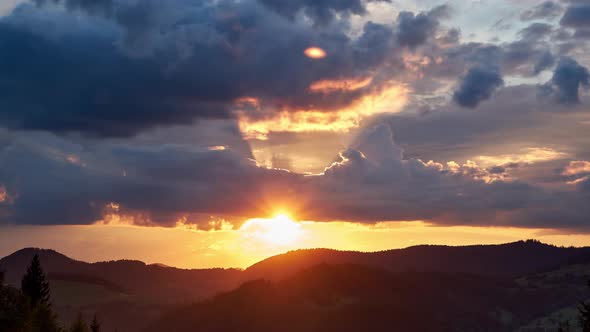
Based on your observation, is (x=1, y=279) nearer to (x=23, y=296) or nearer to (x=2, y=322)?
(x=23, y=296)

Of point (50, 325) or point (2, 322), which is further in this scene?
point (50, 325)

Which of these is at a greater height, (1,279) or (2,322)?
(1,279)

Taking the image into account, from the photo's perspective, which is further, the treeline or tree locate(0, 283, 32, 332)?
the treeline

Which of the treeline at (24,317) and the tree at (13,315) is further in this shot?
the treeline at (24,317)

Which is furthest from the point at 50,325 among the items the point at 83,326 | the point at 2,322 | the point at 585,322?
the point at 585,322

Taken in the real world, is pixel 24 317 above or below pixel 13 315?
below

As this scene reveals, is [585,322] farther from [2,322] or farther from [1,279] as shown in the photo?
[1,279]

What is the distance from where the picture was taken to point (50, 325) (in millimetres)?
176375

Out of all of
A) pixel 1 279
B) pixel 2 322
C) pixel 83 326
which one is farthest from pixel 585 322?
pixel 1 279

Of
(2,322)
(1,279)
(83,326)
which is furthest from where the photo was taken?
(1,279)

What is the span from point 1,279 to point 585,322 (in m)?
149

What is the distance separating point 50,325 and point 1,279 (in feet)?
77.9

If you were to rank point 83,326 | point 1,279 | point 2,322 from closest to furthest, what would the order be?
point 2,322 → point 83,326 → point 1,279

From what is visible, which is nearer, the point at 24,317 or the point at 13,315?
the point at 13,315
